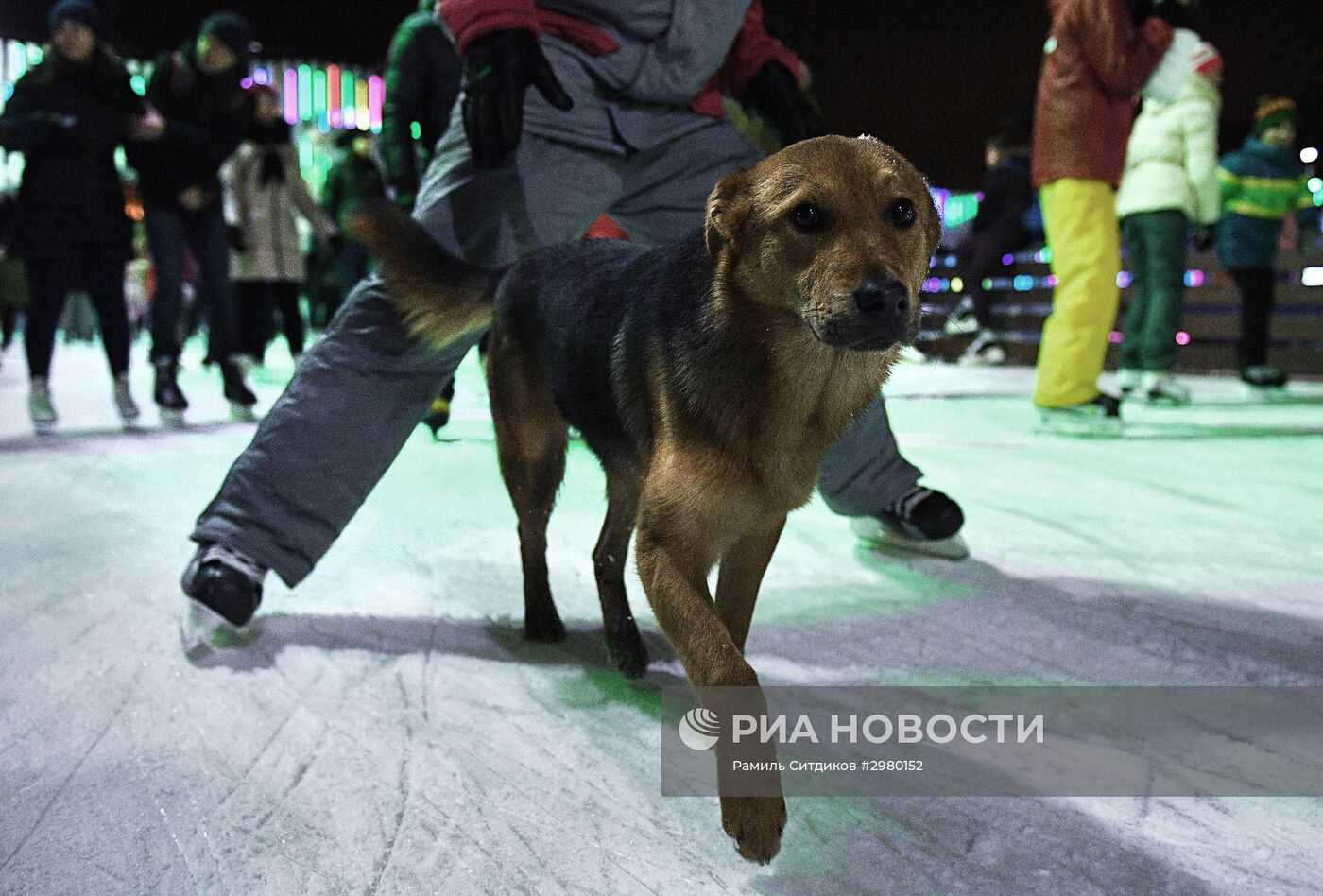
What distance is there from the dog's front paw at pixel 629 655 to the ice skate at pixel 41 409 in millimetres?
4454

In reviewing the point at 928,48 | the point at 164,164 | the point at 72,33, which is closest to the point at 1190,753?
the point at 164,164

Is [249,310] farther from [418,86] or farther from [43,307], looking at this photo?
[418,86]


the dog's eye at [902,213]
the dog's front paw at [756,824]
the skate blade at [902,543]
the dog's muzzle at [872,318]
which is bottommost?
the skate blade at [902,543]

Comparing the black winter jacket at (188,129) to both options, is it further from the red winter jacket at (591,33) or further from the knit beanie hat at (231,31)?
the red winter jacket at (591,33)

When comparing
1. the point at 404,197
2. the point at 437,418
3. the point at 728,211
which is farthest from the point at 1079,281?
the point at 728,211

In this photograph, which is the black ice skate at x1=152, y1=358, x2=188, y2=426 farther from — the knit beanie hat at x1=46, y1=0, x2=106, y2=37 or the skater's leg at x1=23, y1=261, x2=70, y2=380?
the knit beanie hat at x1=46, y1=0, x2=106, y2=37

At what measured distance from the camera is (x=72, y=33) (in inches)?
196

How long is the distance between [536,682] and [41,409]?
455cm

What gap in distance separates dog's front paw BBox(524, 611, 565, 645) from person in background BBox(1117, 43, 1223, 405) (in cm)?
523

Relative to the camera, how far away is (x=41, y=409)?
5121mm

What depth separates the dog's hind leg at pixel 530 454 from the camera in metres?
1.91

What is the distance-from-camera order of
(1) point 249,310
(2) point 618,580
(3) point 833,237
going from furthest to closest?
(1) point 249,310
(2) point 618,580
(3) point 833,237

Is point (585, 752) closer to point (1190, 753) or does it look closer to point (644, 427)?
point (644, 427)

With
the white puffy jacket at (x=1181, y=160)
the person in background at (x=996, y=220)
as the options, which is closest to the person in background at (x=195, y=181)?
the white puffy jacket at (x=1181, y=160)
